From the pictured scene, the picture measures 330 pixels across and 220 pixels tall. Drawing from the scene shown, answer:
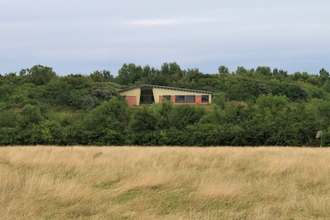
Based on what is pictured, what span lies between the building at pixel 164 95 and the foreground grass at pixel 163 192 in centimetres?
6576

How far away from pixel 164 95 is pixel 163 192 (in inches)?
2732

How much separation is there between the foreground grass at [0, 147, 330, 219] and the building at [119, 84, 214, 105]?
216 feet

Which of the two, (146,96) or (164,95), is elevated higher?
(164,95)

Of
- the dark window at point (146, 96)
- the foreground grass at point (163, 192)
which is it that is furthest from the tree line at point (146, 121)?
the foreground grass at point (163, 192)

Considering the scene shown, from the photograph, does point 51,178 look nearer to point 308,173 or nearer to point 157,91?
point 308,173

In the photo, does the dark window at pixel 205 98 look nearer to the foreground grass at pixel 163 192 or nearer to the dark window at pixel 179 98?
the dark window at pixel 179 98

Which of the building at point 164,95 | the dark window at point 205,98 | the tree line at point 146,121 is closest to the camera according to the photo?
the tree line at point 146,121

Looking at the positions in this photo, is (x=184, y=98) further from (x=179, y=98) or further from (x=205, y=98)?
(x=205, y=98)

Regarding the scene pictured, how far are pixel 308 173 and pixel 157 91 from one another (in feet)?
224

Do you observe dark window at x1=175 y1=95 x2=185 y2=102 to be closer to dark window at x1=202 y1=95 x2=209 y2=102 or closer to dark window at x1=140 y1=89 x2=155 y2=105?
dark window at x1=202 y1=95 x2=209 y2=102

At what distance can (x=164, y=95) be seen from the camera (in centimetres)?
7675

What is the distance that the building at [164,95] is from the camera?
76375 mm

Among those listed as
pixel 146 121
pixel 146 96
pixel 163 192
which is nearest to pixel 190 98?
pixel 146 96

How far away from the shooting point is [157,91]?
7731 centimetres
